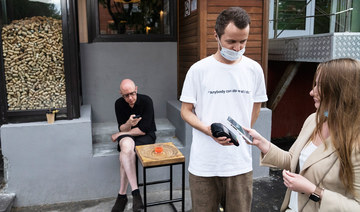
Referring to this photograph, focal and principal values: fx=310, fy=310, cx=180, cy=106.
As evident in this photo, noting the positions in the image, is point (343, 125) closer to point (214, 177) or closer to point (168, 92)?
point (214, 177)

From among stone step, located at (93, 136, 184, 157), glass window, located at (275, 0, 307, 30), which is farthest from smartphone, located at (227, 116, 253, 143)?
glass window, located at (275, 0, 307, 30)

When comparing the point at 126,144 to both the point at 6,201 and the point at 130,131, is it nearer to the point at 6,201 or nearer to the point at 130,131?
the point at 130,131

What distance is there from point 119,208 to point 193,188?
1698 mm

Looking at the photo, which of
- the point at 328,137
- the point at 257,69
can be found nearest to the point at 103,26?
the point at 257,69

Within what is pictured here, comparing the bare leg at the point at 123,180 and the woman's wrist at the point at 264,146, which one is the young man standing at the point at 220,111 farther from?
the bare leg at the point at 123,180

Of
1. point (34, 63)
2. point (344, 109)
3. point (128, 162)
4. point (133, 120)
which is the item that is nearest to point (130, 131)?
point (133, 120)

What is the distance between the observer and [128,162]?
352 cm

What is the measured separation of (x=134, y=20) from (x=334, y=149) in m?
4.24

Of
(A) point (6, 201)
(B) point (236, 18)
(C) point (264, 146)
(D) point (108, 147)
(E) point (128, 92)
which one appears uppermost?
(B) point (236, 18)

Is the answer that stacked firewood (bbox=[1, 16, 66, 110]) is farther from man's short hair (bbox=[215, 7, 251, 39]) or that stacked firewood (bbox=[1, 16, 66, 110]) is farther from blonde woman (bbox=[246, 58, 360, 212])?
blonde woman (bbox=[246, 58, 360, 212])

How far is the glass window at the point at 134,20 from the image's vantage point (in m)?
4.90

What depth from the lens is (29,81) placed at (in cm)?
373

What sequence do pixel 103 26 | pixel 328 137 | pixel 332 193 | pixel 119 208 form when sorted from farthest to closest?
pixel 103 26 < pixel 119 208 < pixel 328 137 < pixel 332 193

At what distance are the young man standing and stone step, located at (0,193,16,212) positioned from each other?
2.39m
